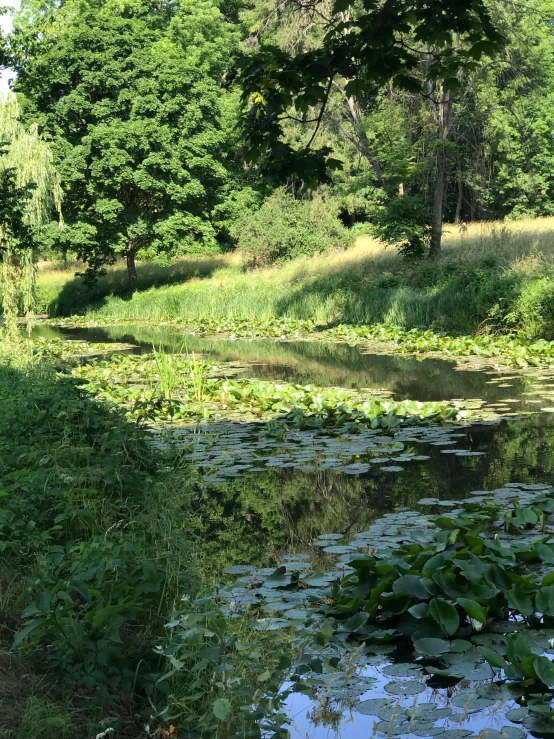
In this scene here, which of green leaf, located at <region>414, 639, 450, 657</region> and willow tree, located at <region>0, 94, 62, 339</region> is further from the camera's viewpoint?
willow tree, located at <region>0, 94, 62, 339</region>

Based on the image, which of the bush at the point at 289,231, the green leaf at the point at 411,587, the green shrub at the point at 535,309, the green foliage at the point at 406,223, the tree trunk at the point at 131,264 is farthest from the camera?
the tree trunk at the point at 131,264

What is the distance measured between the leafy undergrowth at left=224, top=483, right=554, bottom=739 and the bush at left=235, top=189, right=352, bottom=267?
1117 inches

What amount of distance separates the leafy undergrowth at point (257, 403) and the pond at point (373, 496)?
30 cm

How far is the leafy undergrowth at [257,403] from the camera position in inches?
374

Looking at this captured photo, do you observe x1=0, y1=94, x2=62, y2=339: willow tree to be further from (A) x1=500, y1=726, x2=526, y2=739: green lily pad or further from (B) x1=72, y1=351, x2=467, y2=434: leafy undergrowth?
(A) x1=500, y1=726, x2=526, y2=739: green lily pad

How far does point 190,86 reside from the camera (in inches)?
1433

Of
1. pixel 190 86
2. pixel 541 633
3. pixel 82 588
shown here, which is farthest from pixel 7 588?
pixel 190 86

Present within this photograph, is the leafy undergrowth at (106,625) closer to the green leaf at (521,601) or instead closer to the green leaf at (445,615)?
the green leaf at (445,615)

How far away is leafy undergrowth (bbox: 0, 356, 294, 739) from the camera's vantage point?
3219 mm

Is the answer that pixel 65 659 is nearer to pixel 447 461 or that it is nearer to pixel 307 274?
pixel 447 461

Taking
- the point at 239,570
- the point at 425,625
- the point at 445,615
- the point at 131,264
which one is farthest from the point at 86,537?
the point at 131,264

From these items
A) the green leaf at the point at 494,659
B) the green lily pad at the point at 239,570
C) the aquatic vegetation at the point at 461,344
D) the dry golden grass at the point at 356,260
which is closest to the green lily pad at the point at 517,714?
the green leaf at the point at 494,659

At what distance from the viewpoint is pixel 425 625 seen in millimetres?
4016

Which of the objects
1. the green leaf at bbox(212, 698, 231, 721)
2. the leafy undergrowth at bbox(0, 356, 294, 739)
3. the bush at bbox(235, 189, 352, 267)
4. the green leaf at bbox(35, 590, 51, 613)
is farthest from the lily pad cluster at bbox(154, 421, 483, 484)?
the bush at bbox(235, 189, 352, 267)
